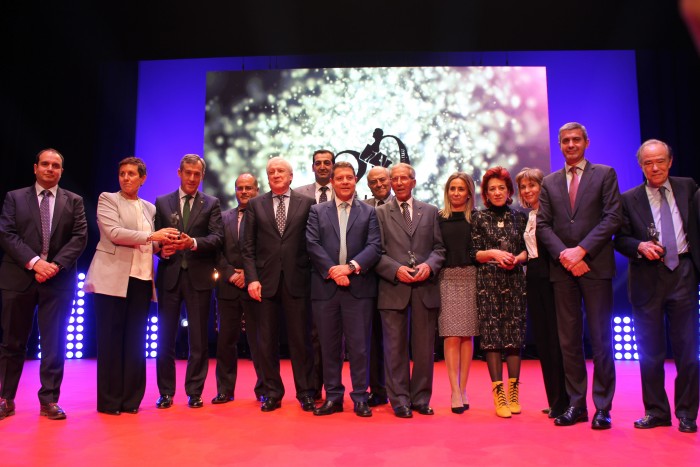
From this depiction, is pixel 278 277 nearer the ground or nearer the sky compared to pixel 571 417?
nearer the sky

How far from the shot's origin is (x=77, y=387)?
4992mm

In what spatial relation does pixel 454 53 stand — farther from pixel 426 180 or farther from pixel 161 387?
pixel 161 387

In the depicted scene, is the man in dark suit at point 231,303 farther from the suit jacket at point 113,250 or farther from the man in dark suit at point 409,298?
the man in dark suit at point 409,298

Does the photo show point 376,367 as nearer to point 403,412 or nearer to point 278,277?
point 403,412

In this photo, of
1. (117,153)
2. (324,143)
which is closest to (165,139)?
(117,153)

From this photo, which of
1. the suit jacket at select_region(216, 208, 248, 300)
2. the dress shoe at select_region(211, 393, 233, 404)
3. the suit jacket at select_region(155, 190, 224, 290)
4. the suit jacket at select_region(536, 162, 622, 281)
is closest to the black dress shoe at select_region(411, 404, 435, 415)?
the suit jacket at select_region(536, 162, 622, 281)

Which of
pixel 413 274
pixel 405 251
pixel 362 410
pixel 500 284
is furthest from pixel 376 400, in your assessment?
pixel 500 284

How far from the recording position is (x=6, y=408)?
368 centimetres

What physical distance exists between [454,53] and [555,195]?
4.71m

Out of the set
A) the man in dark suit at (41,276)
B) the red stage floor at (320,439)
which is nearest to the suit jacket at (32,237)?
the man in dark suit at (41,276)

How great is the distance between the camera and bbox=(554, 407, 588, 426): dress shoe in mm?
3445

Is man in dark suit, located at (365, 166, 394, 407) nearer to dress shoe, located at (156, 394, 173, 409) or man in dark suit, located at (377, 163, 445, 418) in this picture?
man in dark suit, located at (377, 163, 445, 418)

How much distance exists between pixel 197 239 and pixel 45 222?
1.00m

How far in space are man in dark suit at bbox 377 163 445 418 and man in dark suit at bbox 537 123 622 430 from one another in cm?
76
